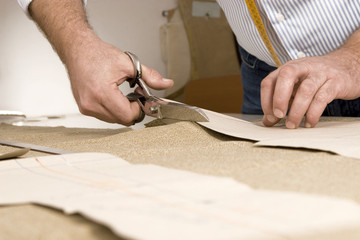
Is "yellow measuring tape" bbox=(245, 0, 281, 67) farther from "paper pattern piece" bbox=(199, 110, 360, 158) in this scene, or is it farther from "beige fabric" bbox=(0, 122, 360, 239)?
"beige fabric" bbox=(0, 122, 360, 239)

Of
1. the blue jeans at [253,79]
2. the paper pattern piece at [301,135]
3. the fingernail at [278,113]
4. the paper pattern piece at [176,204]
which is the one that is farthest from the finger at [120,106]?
the blue jeans at [253,79]

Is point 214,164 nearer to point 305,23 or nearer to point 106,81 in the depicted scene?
point 106,81

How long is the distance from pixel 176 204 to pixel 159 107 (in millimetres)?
541

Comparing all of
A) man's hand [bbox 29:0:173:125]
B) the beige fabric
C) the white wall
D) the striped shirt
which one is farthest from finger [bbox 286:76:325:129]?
the white wall

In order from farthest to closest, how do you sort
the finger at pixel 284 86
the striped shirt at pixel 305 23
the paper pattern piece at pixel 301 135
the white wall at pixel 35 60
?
the white wall at pixel 35 60 → the striped shirt at pixel 305 23 → the finger at pixel 284 86 → the paper pattern piece at pixel 301 135

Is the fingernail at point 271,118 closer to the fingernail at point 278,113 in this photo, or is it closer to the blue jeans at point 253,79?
the fingernail at point 278,113

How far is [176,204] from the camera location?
351 millimetres

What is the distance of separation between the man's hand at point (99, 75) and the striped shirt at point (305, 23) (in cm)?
36

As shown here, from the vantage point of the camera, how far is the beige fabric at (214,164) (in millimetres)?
353

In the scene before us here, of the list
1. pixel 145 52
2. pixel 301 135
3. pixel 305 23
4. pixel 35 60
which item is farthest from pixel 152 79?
pixel 145 52

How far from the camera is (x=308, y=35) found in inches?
46.0

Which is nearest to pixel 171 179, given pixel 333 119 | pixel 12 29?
pixel 333 119

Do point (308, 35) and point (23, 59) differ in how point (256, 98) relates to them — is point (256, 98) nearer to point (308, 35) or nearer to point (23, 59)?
point (308, 35)

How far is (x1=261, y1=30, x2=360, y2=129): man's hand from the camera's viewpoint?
0.82 meters
